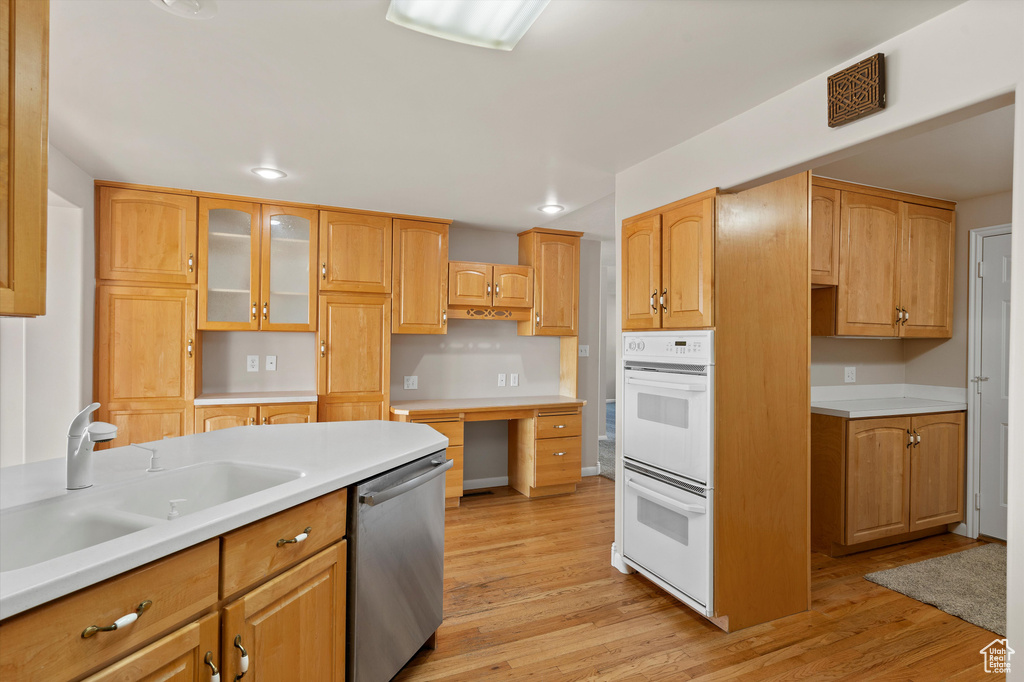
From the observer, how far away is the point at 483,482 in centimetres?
480

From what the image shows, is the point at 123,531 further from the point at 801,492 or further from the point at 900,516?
the point at 900,516

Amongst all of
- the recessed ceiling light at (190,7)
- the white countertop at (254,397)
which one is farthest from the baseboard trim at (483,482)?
the recessed ceiling light at (190,7)

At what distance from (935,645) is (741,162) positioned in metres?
2.30

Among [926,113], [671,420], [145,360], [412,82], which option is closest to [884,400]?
[671,420]

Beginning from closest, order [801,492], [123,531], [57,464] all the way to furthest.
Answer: [123,531] < [57,464] < [801,492]

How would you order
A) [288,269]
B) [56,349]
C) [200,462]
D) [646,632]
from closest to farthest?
1. [200,462]
2. [646,632]
3. [56,349]
4. [288,269]

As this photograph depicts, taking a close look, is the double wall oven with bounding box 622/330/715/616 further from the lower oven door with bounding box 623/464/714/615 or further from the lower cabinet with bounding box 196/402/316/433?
the lower cabinet with bounding box 196/402/316/433

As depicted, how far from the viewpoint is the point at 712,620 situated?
8.02 feet

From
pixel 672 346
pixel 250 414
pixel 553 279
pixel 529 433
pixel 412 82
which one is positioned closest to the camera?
pixel 412 82

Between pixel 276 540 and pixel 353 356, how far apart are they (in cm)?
269

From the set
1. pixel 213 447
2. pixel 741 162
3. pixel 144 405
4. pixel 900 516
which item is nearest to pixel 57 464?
pixel 213 447

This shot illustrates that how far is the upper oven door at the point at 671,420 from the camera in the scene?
94.7 inches

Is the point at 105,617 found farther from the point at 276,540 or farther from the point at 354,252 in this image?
the point at 354,252

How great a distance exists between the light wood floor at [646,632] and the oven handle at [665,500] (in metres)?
0.52
